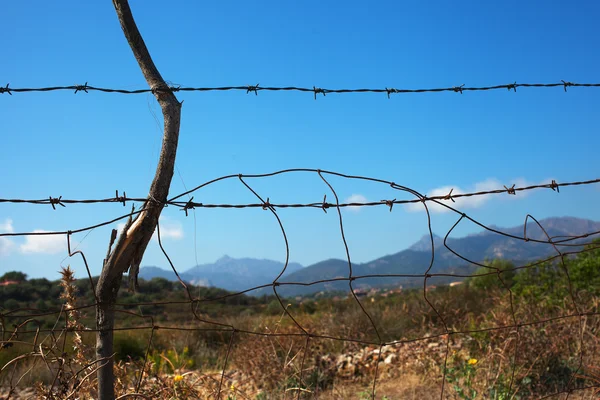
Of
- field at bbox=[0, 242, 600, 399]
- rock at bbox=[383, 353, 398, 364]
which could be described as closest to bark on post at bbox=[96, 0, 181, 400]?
field at bbox=[0, 242, 600, 399]

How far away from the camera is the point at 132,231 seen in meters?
2.40

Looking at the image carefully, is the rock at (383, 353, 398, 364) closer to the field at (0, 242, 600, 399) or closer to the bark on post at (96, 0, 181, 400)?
the field at (0, 242, 600, 399)

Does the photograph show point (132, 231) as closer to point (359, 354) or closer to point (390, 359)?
point (390, 359)

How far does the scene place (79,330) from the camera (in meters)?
2.50

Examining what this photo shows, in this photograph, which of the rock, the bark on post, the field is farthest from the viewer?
the rock

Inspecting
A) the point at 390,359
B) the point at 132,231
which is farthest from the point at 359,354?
the point at 132,231

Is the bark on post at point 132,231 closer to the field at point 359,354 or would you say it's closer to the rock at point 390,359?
the field at point 359,354

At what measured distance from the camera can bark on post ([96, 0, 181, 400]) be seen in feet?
7.89

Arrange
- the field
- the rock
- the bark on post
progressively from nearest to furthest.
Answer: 1. the bark on post
2. the field
3. the rock

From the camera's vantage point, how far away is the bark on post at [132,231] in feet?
7.89

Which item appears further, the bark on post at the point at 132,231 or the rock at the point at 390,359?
the rock at the point at 390,359

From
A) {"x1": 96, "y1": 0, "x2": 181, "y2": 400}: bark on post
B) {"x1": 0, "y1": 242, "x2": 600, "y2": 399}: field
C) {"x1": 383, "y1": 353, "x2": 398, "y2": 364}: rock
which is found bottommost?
{"x1": 383, "y1": 353, "x2": 398, "y2": 364}: rock

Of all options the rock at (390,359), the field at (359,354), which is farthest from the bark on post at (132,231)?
the rock at (390,359)

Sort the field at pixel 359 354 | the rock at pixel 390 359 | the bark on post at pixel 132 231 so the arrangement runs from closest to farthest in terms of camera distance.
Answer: the bark on post at pixel 132 231, the field at pixel 359 354, the rock at pixel 390 359
